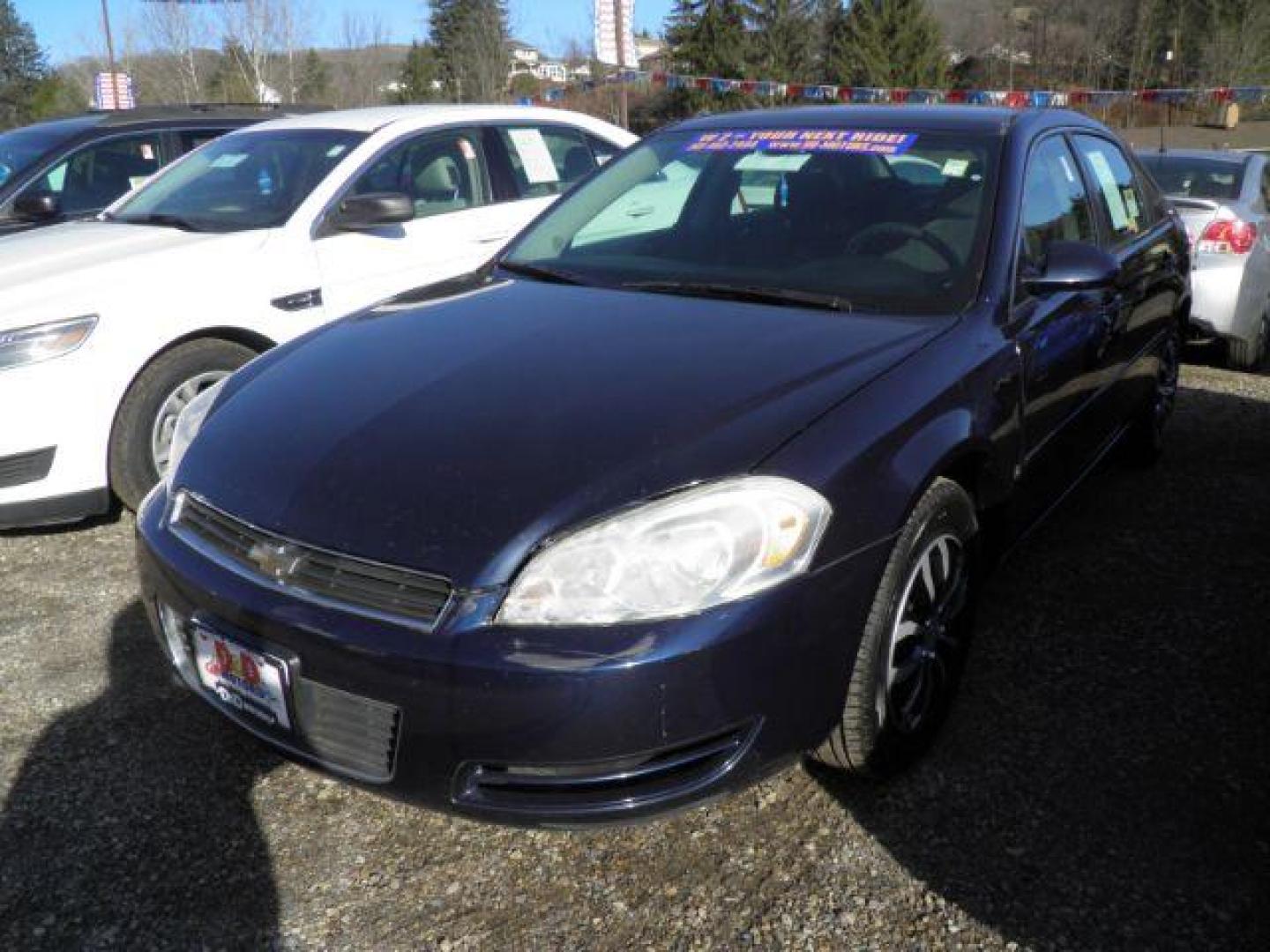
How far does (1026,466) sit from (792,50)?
45092 millimetres

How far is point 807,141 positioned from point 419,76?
1984 inches

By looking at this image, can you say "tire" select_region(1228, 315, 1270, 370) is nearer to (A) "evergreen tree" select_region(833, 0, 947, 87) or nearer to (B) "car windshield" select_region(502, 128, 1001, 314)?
(B) "car windshield" select_region(502, 128, 1001, 314)

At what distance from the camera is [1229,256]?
6.34 m

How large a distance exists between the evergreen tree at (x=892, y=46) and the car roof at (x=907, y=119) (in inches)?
1550

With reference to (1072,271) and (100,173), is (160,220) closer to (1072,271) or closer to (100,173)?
(100,173)

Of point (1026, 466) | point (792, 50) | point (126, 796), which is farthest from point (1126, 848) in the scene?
point (792, 50)

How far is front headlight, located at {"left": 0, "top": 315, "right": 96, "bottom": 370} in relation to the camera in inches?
145

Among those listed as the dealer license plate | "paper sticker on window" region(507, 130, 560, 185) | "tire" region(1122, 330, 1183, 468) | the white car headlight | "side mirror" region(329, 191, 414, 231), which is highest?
"paper sticker on window" region(507, 130, 560, 185)

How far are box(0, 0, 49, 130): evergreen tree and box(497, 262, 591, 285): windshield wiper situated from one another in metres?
52.8

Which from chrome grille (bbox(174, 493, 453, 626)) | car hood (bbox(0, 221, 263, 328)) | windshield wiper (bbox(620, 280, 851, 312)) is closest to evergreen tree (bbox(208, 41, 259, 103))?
car hood (bbox(0, 221, 263, 328))

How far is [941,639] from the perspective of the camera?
2607 mm

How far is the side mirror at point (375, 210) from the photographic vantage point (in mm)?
4441

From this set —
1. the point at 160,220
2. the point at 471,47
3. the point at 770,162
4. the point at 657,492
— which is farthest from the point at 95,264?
the point at 471,47

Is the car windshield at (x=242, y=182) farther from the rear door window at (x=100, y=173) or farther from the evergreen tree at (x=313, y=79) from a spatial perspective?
the evergreen tree at (x=313, y=79)
